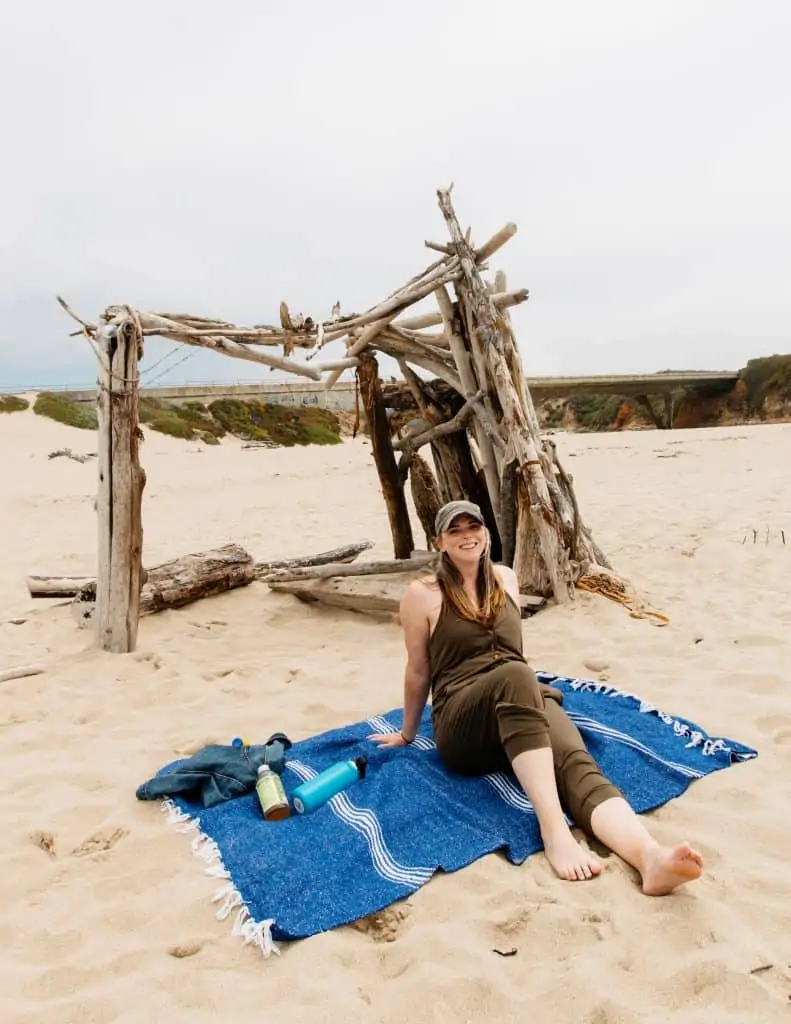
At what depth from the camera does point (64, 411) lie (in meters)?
30.4

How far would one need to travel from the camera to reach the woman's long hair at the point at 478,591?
3215 millimetres

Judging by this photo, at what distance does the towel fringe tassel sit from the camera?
228 cm

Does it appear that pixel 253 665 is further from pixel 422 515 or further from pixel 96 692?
pixel 422 515

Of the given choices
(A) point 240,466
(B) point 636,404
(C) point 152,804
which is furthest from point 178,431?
(C) point 152,804

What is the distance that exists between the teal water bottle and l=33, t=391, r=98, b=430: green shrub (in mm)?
29309

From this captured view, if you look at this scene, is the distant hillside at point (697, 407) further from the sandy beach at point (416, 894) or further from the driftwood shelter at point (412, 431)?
the driftwood shelter at point (412, 431)

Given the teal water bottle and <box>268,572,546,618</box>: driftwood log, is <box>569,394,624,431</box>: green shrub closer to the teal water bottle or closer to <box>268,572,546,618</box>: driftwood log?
<box>268,572,546,618</box>: driftwood log

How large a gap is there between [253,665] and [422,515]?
276 centimetres

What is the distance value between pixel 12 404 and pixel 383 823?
31.9 m

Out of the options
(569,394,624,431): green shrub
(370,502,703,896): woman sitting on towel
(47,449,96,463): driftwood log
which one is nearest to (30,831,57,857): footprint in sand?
(370,502,703,896): woman sitting on towel

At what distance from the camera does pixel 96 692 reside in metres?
4.57

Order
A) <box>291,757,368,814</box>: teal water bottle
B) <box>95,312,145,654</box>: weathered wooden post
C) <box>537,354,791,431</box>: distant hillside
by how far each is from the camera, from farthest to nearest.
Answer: <box>537,354,791,431</box>: distant hillside, <box>95,312,145,654</box>: weathered wooden post, <box>291,757,368,814</box>: teal water bottle

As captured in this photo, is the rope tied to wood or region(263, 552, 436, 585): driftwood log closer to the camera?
the rope tied to wood

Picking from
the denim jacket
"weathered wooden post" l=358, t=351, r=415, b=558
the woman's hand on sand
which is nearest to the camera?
the denim jacket
